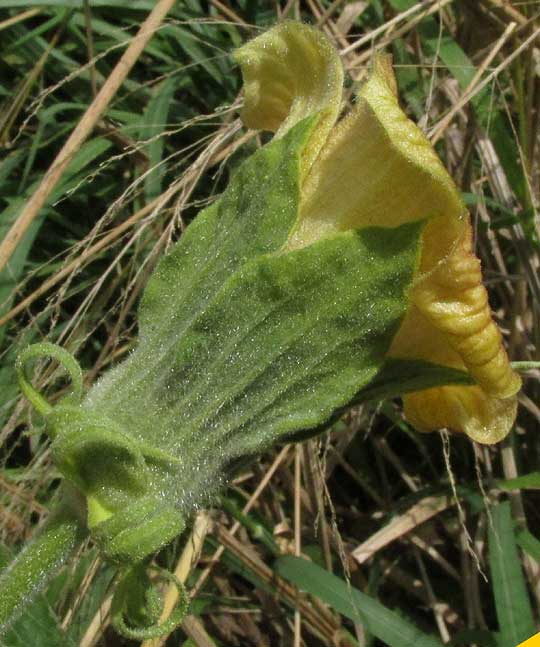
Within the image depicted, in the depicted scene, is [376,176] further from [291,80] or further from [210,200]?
[210,200]

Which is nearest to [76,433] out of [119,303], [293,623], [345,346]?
[345,346]

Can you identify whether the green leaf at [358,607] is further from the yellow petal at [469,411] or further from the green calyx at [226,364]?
the green calyx at [226,364]

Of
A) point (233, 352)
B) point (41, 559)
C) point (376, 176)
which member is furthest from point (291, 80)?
point (41, 559)

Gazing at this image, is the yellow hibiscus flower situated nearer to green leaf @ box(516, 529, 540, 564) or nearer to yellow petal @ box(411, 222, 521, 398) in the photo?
yellow petal @ box(411, 222, 521, 398)

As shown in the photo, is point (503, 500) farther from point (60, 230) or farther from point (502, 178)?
point (60, 230)

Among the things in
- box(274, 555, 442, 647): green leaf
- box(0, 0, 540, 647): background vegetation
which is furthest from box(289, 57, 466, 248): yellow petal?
box(274, 555, 442, 647): green leaf

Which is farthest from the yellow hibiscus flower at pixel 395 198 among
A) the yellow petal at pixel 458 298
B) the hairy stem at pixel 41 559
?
the hairy stem at pixel 41 559
